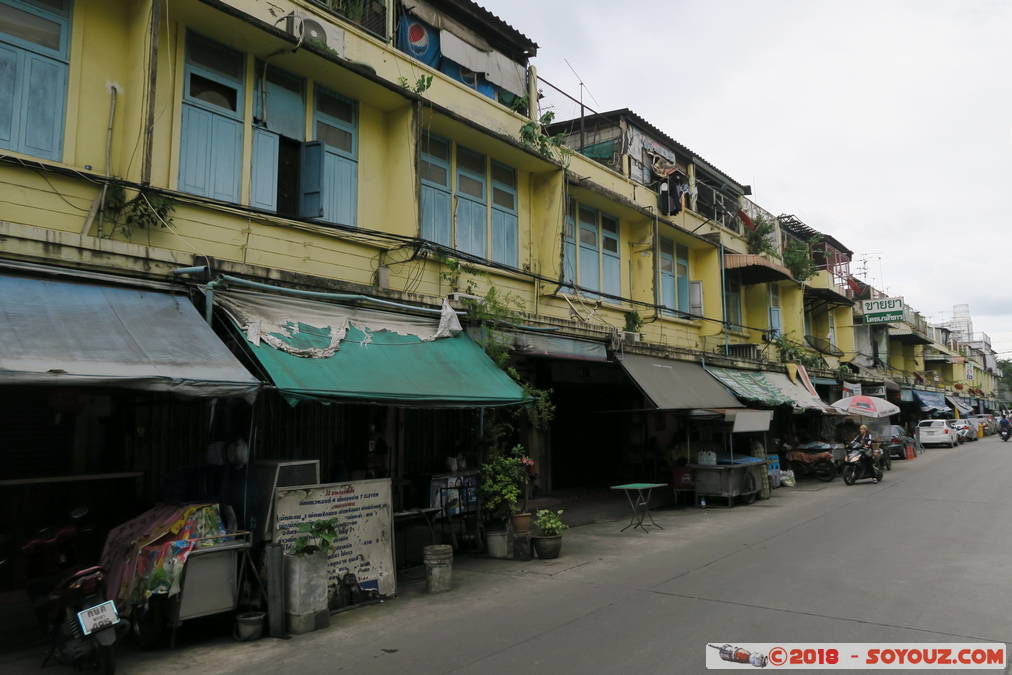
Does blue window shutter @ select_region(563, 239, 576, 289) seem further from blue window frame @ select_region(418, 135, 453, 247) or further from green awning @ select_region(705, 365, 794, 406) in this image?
green awning @ select_region(705, 365, 794, 406)

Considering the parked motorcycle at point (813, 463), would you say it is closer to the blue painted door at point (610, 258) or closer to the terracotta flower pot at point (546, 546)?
the blue painted door at point (610, 258)

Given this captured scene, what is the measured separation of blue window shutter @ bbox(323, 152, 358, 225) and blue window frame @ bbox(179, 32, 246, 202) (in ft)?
4.32

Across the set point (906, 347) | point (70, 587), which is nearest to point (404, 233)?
point (70, 587)

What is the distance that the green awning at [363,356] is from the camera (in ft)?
23.2

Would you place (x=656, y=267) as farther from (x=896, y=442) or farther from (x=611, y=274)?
(x=896, y=442)

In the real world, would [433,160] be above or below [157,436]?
above

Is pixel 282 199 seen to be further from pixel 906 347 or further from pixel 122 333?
pixel 906 347

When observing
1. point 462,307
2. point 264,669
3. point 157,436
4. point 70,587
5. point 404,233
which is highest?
point 404,233

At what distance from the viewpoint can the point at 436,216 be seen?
11539 mm

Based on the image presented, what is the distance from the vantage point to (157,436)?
307 inches

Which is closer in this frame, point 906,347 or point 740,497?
point 740,497

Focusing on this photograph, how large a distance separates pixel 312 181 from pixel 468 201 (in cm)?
349

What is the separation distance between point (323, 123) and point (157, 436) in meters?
4.96

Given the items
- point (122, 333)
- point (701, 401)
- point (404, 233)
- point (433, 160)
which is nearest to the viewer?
point (122, 333)
